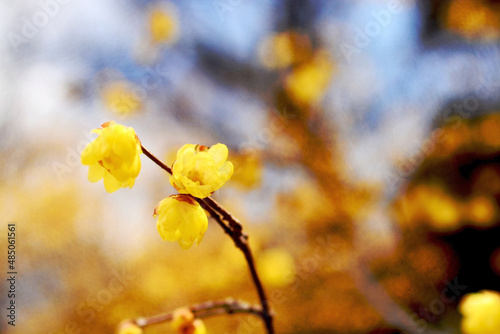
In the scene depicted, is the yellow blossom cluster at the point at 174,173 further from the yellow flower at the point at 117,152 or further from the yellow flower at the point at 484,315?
the yellow flower at the point at 484,315

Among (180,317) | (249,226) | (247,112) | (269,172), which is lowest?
(180,317)

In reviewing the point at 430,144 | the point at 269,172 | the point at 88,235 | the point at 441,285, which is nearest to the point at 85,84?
the point at 88,235

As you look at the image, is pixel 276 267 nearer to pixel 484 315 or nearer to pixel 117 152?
pixel 484 315

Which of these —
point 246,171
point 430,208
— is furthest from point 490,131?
point 246,171

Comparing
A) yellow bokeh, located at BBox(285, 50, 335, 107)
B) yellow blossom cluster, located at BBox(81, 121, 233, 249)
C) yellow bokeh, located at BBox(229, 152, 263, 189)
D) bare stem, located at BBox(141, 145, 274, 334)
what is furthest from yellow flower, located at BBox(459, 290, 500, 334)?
yellow bokeh, located at BBox(285, 50, 335, 107)

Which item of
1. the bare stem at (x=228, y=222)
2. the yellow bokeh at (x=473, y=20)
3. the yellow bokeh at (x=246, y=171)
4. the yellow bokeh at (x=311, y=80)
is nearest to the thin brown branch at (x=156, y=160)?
the bare stem at (x=228, y=222)

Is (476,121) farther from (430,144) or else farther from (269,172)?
(269,172)
